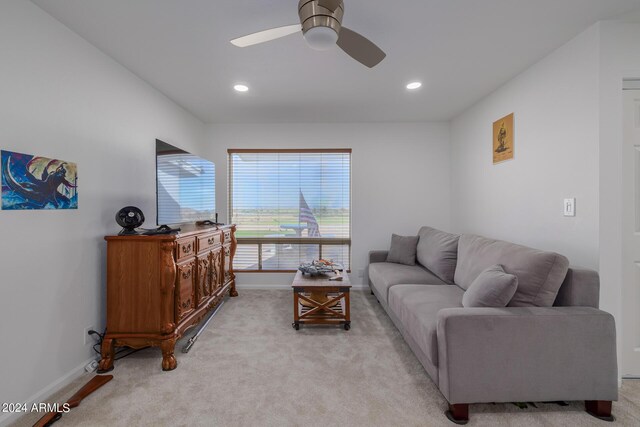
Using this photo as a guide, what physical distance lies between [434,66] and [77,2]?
2612 mm

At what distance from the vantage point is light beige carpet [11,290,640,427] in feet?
5.17

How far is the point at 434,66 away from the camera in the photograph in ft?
7.83

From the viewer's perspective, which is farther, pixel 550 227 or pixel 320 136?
pixel 320 136

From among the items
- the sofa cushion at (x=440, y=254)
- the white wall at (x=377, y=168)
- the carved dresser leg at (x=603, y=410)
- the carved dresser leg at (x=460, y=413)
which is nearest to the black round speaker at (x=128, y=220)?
the white wall at (x=377, y=168)

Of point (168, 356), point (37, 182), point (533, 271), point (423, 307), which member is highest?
point (37, 182)

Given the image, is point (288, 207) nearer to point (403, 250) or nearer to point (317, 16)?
point (403, 250)

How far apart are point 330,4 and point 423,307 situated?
6.64 ft

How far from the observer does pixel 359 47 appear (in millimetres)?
1644

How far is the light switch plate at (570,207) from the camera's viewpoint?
200 cm

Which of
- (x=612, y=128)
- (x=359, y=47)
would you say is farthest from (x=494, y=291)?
(x=359, y=47)

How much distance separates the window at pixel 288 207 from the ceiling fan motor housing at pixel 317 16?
8.59 feet

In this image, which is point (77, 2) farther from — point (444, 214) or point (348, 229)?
point (444, 214)

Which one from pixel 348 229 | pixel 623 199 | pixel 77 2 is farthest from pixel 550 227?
pixel 77 2

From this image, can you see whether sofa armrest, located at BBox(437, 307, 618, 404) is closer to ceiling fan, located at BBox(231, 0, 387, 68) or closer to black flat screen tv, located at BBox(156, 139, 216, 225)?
ceiling fan, located at BBox(231, 0, 387, 68)
